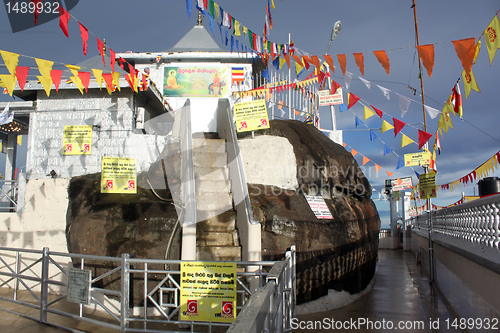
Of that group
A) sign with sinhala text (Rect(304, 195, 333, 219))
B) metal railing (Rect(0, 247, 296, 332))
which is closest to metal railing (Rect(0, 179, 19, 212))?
metal railing (Rect(0, 247, 296, 332))

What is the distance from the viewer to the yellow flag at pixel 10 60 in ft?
17.5

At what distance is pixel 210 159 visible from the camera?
857 cm

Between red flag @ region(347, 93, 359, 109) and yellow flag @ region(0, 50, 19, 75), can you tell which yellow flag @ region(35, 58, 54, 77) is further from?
red flag @ region(347, 93, 359, 109)

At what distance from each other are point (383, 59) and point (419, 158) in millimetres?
7967

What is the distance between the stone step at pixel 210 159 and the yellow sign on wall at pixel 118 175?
171cm

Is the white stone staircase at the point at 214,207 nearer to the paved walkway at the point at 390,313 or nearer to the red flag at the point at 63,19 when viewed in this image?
the paved walkway at the point at 390,313

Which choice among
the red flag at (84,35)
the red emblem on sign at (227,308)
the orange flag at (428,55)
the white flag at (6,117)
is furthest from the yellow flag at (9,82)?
the orange flag at (428,55)

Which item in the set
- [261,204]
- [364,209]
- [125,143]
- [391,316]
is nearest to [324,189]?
[364,209]

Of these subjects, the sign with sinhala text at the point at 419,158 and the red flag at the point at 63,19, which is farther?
the sign with sinhala text at the point at 419,158

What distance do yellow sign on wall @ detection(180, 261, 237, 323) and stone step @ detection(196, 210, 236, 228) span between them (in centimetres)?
219

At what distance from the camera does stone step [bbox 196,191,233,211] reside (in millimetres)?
7137

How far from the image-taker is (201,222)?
673 cm

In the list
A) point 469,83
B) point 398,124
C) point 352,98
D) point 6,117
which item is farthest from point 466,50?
point 6,117

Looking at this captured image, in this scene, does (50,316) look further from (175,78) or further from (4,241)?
(175,78)
